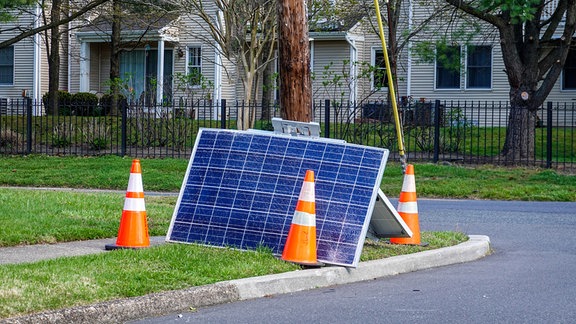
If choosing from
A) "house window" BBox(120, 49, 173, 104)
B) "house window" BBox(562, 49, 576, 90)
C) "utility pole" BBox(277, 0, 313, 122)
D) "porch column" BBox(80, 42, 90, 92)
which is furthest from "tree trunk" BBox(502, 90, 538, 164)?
"porch column" BBox(80, 42, 90, 92)

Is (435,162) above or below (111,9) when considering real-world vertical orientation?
below

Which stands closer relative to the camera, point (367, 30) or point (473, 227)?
point (473, 227)

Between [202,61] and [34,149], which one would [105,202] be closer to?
[34,149]

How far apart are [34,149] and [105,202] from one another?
1375cm

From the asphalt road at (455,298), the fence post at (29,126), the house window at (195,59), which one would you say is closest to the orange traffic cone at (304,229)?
the asphalt road at (455,298)

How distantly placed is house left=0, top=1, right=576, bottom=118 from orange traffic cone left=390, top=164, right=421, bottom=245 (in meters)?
20.1

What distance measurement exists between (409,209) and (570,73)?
25.5 m

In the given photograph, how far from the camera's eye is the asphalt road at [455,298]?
6.80 m

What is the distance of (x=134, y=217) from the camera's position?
905cm

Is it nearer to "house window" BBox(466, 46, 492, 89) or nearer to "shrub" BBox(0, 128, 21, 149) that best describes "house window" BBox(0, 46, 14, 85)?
"shrub" BBox(0, 128, 21, 149)

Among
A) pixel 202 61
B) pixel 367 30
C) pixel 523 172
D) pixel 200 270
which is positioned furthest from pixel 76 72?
pixel 200 270

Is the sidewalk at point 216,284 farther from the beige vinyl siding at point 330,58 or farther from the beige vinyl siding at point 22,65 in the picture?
the beige vinyl siding at point 22,65

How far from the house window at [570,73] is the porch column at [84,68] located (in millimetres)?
18331

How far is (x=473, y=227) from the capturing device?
1305cm
